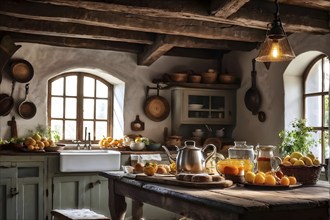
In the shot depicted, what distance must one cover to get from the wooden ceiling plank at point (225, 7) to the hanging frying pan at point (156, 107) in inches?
96.5

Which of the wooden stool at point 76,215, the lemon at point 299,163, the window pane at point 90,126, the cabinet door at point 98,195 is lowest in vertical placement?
the cabinet door at point 98,195

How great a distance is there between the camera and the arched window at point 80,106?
6430mm

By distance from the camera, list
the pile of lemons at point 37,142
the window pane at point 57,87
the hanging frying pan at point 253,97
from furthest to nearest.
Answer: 1. the window pane at point 57,87
2. the hanging frying pan at point 253,97
3. the pile of lemons at point 37,142

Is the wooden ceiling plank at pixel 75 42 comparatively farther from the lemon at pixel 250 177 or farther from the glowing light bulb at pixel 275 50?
the lemon at pixel 250 177

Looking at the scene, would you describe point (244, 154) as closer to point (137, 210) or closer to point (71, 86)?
point (137, 210)

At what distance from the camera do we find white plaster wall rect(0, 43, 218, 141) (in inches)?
238

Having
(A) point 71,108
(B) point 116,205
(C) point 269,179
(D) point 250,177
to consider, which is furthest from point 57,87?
(C) point 269,179

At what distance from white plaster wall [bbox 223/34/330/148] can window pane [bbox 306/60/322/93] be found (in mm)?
163

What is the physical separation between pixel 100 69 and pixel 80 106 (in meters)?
0.61

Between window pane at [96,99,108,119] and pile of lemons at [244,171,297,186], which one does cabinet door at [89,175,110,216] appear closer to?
window pane at [96,99,108,119]

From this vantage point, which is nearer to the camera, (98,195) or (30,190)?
(30,190)

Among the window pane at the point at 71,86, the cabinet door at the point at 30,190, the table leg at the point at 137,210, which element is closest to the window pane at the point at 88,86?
the window pane at the point at 71,86

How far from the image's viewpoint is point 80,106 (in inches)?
258

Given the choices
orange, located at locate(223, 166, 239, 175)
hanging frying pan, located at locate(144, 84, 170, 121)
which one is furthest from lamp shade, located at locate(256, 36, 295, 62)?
hanging frying pan, located at locate(144, 84, 170, 121)
